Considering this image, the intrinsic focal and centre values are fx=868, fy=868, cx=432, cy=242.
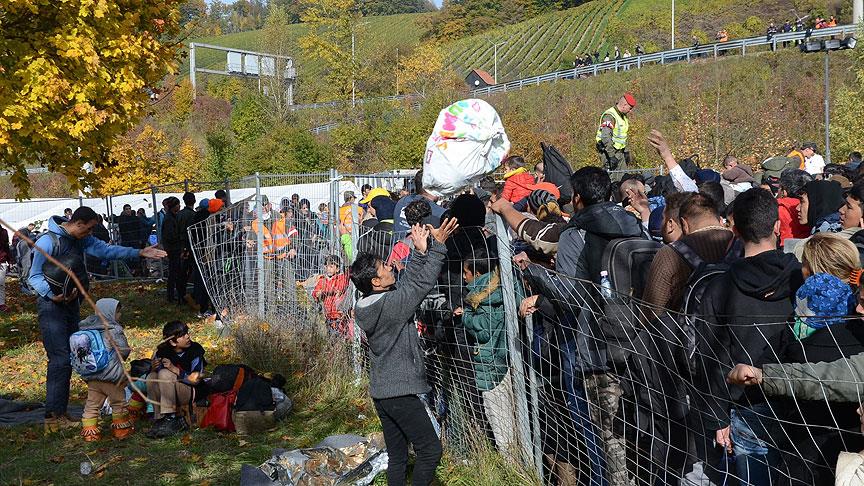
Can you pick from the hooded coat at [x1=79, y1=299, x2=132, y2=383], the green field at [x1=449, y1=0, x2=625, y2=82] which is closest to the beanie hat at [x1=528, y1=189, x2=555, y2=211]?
the hooded coat at [x1=79, y1=299, x2=132, y2=383]

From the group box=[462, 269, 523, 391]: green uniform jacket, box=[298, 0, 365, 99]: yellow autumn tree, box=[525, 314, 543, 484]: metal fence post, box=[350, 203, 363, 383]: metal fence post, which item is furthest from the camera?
box=[298, 0, 365, 99]: yellow autumn tree

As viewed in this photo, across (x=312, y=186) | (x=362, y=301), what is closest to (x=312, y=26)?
(x=312, y=186)

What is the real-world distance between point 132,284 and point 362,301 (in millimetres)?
14973

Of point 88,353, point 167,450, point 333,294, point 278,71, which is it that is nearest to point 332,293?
point 333,294

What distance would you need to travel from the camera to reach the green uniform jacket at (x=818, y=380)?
324 cm

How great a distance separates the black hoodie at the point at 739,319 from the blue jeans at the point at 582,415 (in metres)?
0.85

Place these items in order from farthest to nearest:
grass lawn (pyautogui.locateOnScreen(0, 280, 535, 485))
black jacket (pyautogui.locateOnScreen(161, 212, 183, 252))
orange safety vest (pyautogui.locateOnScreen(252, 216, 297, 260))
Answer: black jacket (pyautogui.locateOnScreen(161, 212, 183, 252)) → orange safety vest (pyautogui.locateOnScreen(252, 216, 297, 260)) → grass lawn (pyautogui.locateOnScreen(0, 280, 535, 485))

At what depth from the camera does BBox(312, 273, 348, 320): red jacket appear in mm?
8270

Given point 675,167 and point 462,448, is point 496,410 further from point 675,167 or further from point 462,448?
point 675,167

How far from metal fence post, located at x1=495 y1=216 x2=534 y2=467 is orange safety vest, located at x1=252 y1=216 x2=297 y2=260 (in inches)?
215

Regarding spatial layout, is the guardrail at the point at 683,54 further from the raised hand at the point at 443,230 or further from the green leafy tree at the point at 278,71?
the raised hand at the point at 443,230

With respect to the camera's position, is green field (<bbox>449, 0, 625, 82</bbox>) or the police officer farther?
green field (<bbox>449, 0, 625, 82</bbox>)

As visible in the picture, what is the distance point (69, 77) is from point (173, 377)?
17.7 feet

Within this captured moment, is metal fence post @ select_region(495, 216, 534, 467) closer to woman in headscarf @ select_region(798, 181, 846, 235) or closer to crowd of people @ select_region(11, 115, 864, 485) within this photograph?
crowd of people @ select_region(11, 115, 864, 485)
